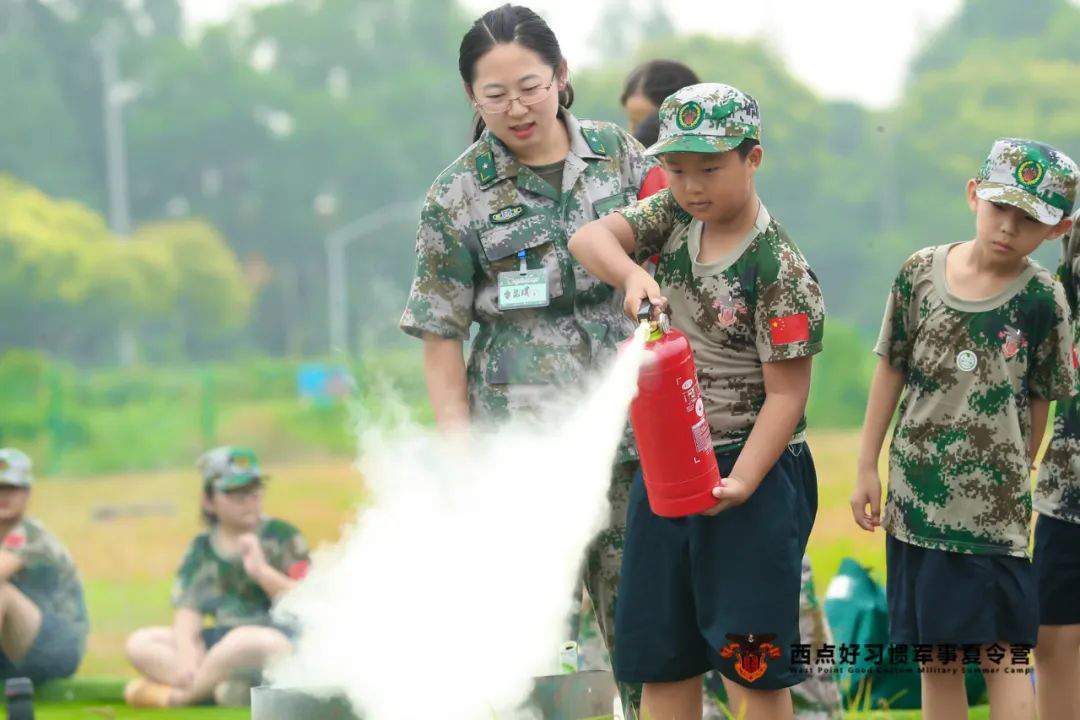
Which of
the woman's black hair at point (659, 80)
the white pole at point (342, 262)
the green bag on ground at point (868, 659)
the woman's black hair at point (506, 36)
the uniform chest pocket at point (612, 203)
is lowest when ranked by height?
the green bag on ground at point (868, 659)

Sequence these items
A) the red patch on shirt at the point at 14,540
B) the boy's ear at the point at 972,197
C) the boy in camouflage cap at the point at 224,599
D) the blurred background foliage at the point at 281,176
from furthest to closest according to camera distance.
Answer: the blurred background foliage at the point at 281,176, the red patch on shirt at the point at 14,540, the boy in camouflage cap at the point at 224,599, the boy's ear at the point at 972,197

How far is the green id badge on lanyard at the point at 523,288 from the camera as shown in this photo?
4047 millimetres

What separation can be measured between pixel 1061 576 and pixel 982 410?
2.29ft

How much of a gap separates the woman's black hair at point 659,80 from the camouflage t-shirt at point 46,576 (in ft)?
12.5

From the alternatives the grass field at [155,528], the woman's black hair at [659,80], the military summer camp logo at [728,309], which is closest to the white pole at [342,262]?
the grass field at [155,528]

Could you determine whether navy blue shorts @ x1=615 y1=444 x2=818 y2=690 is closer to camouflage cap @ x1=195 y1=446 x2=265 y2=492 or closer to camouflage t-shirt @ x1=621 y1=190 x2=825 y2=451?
camouflage t-shirt @ x1=621 y1=190 x2=825 y2=451

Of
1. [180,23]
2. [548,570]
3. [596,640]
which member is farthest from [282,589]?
[180,23]

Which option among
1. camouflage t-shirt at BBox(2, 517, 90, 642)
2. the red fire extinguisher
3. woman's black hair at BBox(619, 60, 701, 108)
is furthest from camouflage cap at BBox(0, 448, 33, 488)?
the red fire extinguisher

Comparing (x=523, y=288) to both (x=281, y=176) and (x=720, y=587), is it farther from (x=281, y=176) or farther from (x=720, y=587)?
(x=281, y=176)

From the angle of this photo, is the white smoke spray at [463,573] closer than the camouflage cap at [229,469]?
Yes

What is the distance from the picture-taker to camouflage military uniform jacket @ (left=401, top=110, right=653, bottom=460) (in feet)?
13.4

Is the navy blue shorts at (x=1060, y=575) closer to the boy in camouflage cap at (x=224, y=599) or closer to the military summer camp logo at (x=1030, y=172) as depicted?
the military summer camp logo at (x=1030, y=172)

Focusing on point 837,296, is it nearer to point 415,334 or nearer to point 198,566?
point 198,566

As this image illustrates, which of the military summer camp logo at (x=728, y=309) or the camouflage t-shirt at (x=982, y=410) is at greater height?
the military summer camp logo at (x=728, y=309)
